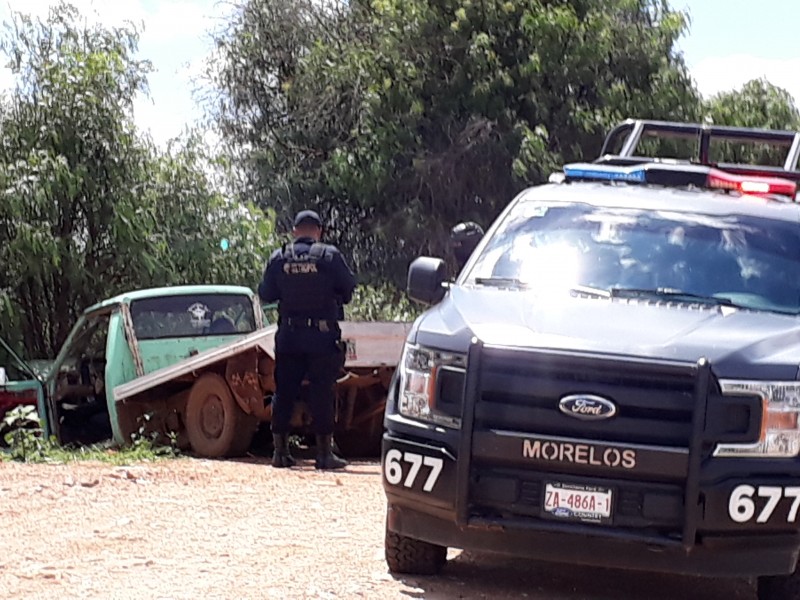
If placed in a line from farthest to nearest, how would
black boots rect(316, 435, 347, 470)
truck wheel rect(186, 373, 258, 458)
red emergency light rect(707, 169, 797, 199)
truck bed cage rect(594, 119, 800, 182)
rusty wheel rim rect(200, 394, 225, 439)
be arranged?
1. rusty wheel rim rect(200, 394, 225, 439)
2. truck wheel rect(186, 373, 258, 458)
3. black boots rect(316, 435, 347, 470)
4. truck bed cage rect(594, 119, 800, 182)
5. red emergency light rect(707, 169, 797, 199)

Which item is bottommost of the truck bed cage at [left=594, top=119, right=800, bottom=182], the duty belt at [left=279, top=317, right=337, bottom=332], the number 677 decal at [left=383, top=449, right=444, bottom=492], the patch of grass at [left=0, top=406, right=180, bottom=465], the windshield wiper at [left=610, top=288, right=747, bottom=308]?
the patch of grass at [left=0, top=406, right=180, bottom=465]

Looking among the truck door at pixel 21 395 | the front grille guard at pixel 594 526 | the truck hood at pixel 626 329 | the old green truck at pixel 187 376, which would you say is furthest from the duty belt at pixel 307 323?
the front grille guard at pixel 594 526

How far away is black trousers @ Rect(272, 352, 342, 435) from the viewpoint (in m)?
10.2

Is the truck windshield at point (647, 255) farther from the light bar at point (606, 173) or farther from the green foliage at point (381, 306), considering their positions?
the green foliage at point (381, 306)

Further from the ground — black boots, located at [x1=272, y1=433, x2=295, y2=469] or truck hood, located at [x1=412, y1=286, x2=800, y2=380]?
truck hood, located at [x1=412, y1=286, x2=800, y2=380]

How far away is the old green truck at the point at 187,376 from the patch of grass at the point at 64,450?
0.16m

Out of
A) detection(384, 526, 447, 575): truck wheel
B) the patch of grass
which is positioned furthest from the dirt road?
the patch of grass

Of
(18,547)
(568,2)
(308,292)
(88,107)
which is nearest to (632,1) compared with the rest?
(568,2)

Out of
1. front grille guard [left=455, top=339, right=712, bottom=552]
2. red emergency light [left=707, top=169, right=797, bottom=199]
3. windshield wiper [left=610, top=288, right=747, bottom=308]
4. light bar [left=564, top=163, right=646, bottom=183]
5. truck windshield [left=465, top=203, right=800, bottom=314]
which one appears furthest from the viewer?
light bar [left=564, top=163, right=646, bottom=183]

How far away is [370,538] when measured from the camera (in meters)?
7.46

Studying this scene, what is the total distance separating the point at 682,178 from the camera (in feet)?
24.7

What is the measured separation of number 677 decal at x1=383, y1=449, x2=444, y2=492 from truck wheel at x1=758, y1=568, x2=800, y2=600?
1501 mm

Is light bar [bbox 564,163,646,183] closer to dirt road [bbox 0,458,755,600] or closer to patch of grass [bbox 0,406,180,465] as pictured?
dirt road [bbox 0,458,755,600]

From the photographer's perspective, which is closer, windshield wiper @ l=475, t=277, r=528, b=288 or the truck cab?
windshield wiper @ l=475, t=277, r=528, b=288
